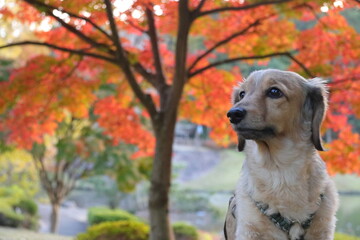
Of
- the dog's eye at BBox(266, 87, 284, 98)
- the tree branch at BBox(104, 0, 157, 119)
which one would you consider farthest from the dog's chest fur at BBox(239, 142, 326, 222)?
the tree branch at BBox(104, 0, 157, 119)

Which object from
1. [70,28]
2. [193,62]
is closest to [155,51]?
[193,62]

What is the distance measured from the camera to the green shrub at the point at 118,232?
9595 mm

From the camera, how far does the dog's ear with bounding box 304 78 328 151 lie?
3118 mm

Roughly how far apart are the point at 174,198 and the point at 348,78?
16.0 meters

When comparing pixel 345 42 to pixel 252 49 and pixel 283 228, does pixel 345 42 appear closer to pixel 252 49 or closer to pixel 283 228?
pixel 252 49

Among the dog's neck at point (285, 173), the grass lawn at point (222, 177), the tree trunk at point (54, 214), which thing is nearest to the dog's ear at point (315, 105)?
the dog's neck at point (285, 173)

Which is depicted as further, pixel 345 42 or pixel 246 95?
pixel 345 42

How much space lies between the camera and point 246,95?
3045 mm

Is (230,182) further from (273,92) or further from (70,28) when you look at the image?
(273,92)

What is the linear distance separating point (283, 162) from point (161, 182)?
4.83 metres

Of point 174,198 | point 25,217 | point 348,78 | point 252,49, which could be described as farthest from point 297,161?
point 174,198

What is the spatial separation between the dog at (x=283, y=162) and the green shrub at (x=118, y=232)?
674cm

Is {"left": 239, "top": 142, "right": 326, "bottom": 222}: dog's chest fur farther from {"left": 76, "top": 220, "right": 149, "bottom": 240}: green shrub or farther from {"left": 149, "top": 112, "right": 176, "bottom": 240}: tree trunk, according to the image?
{"left": 76, "top": 220, "right": 149, "bottom": 240}: green shrub

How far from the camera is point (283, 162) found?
310 centimetres
